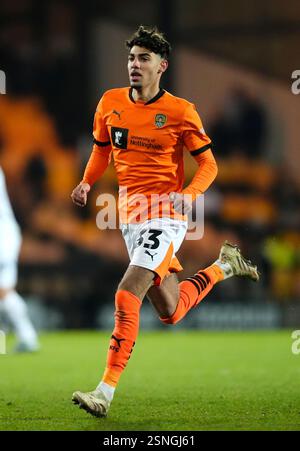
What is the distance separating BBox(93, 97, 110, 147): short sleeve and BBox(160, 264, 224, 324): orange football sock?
968mm

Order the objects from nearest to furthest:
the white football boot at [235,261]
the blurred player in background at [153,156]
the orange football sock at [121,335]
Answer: the orange football sock at [121,335] < the blurred player in background at [153,156] < the white football boot at [235,261]

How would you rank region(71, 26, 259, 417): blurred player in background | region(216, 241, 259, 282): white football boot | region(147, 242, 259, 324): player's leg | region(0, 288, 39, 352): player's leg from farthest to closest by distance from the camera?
region(0, 288, 39, 352): player's leg → region(216, 241, 259, 282): white football boot → region(147, 242, 259, 324): player's leg → region(71, 26, 259, 417): blurred player in background

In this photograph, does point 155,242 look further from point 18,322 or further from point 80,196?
point 18,322

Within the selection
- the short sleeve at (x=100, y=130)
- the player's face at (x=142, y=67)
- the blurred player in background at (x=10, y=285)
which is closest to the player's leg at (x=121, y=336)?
the short sleeve at (x=100, y=130)

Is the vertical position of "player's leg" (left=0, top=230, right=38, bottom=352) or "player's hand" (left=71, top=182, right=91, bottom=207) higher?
"player's hand" (left=71, top=182, right=91, bottom=207)

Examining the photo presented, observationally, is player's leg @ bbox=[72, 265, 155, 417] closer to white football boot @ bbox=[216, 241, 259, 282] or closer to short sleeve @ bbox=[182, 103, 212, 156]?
short sleeve @ bbox=[182, 103, 212, 156]

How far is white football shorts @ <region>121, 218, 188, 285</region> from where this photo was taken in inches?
201

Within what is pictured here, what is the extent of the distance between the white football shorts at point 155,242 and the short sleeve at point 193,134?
0.42 meters

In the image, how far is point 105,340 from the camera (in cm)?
1115

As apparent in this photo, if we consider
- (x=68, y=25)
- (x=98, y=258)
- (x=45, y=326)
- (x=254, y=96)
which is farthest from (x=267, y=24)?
(x=45, y=326)

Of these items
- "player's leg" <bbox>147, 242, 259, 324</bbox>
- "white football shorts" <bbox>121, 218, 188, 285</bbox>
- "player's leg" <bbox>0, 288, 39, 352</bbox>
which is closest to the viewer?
"white football shorts" <bbox>121, 218, 188, 285</bbox>

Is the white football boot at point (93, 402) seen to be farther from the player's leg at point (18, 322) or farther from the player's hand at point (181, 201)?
the player's leg at point (18, 322)

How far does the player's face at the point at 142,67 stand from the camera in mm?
5289

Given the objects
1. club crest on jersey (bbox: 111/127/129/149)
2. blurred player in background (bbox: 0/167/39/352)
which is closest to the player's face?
club crest on jersey (bbox: 111/127/129/149)
